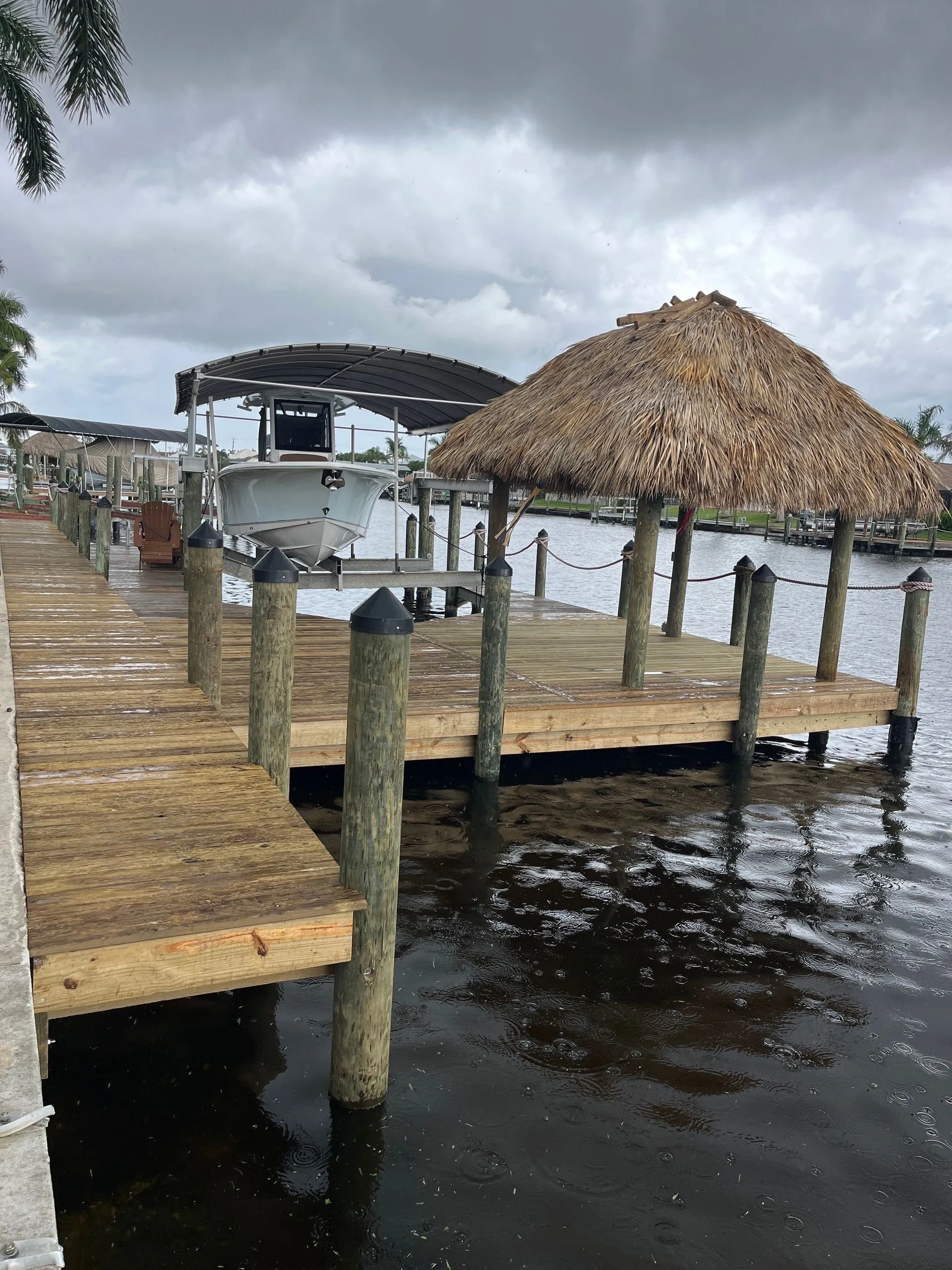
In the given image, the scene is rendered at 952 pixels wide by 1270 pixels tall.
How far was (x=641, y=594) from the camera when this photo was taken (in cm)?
832

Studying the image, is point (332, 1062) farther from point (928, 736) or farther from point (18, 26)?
point (18, 26)

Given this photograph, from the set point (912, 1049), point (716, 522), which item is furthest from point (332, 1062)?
point (716, 522)

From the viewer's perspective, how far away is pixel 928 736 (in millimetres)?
11555

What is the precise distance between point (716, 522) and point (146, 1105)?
64357 millimetres

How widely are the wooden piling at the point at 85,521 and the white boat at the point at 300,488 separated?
12.5 ft

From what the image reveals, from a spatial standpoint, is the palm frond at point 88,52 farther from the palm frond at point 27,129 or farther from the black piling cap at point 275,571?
the black piling cap at point 275,571

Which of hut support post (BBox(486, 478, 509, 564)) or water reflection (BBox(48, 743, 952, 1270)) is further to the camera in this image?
hut support post (BBox(486, 478, 509, 564))

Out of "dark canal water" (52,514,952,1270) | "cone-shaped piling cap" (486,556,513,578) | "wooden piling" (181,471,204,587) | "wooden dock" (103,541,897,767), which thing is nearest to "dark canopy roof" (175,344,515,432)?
"wooden piling" (181,471,204,587)

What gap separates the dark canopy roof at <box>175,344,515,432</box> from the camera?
11648mm

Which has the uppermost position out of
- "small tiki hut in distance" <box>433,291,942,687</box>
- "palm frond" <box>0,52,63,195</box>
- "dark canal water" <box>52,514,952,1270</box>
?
"palm frond" <box>0,52,63,195</box>

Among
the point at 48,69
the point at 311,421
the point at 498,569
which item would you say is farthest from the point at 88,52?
the point at 498,569

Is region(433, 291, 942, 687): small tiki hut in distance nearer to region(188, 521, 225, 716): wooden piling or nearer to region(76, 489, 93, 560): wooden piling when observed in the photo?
region(188, 521, 225, 716): wooden piling

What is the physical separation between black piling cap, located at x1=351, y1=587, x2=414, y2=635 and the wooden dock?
286 centimetres

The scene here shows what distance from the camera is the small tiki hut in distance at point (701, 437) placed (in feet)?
27.6
